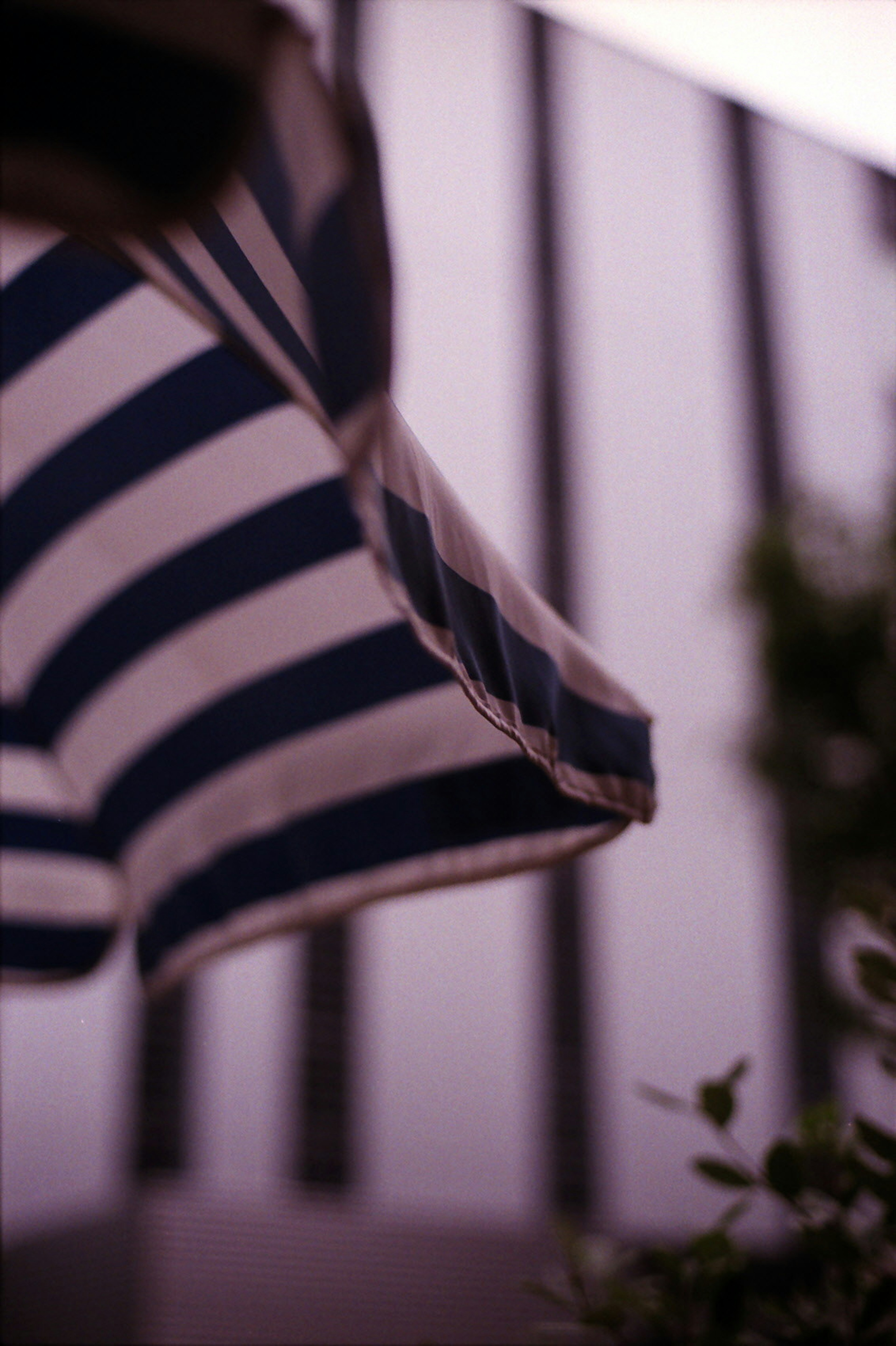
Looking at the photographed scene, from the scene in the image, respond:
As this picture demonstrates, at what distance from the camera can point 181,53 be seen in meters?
0.72

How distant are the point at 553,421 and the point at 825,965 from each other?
4.95m

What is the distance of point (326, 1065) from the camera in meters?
8.27

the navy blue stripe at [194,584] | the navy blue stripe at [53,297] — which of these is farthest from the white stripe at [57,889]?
the navy blue stripe at [53,297]

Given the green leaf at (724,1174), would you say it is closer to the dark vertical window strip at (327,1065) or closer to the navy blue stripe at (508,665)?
the navy blue stripe at (508,665)

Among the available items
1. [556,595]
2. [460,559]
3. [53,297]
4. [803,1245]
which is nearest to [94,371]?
[53,297]

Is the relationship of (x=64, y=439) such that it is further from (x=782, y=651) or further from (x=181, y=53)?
(x=782, y=651)

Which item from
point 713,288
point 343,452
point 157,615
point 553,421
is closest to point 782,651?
point 553,421

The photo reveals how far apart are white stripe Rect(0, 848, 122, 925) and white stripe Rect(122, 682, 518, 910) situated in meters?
0.07

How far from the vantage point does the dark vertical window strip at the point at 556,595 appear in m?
9.01

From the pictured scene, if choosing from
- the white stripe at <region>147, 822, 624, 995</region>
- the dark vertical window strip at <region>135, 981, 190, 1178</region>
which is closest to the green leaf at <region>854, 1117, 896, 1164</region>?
the white stripe at <region>147, 822, 624, 995</region>

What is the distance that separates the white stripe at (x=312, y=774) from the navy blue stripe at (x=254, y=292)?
0.80 m

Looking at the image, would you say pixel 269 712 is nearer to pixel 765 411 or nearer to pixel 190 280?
pixel 190 280

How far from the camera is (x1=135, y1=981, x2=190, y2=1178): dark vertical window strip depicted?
7.48 metres

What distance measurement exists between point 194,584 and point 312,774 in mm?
326
